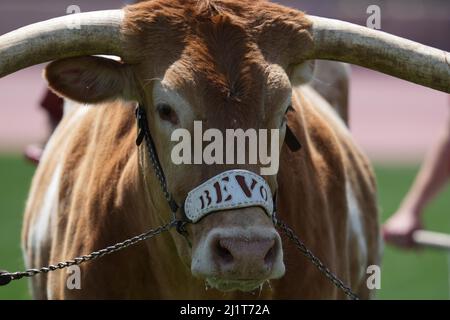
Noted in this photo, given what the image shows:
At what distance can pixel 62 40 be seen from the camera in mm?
4543

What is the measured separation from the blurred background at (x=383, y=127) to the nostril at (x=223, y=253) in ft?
14.4

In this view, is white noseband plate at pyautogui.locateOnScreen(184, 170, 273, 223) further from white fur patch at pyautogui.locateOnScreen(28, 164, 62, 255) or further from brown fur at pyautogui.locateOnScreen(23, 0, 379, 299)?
white fur patch at pyautogui.locateOnScreen(28, 164, 62, 255)

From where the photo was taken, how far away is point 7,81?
92.8 feet

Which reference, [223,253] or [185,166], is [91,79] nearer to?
[185,166]

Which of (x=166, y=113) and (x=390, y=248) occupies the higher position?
(x=166, y=113)

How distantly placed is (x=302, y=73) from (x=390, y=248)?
9.25m

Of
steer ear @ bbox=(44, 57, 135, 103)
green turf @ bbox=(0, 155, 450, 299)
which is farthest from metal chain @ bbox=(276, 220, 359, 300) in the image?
green turf @ bbox=(0, 155, 450, 299)

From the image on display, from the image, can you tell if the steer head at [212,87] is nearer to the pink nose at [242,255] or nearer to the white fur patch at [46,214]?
the pink nose at [242,255]

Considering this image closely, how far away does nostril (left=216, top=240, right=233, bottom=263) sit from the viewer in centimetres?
417

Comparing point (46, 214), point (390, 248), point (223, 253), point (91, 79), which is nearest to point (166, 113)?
point (91, 79)

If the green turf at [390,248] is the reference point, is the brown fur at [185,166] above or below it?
above

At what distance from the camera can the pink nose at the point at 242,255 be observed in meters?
4.14

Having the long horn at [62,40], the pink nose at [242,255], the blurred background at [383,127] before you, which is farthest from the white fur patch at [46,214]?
the blurred background at [383,127]
